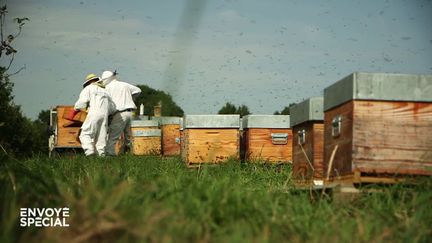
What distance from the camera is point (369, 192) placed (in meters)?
3.72

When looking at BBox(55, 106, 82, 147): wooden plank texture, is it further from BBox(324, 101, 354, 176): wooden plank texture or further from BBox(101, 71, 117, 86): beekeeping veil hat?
BBox(324, 101, 354, 176): wooden plank texture

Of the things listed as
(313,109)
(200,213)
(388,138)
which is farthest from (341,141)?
(200,213)

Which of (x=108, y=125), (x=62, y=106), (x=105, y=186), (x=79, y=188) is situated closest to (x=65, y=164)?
(x=79, y=188)

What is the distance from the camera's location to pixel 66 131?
41.2ft

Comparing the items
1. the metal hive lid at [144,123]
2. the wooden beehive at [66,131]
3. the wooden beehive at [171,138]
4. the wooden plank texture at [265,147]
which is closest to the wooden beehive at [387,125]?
the wooden plank texture at [265,147]

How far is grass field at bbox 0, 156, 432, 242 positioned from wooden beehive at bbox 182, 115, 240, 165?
389 centimetres

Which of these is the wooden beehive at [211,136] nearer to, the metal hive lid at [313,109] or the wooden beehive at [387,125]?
the metal hive lid at [313,109]

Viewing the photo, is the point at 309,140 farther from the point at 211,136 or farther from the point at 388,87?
the point at 211,136

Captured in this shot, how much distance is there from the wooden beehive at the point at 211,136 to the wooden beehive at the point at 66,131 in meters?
5.16

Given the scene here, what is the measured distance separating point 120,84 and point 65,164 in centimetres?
479

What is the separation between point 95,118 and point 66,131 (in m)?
3.08

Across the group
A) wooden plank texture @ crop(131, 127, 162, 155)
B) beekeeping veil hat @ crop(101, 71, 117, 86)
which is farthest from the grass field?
wooden plank texture @ crop(131, 127, 162, 155)

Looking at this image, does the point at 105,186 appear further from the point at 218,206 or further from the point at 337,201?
the point at 337,201

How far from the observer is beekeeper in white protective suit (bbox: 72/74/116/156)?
31.6 ft
